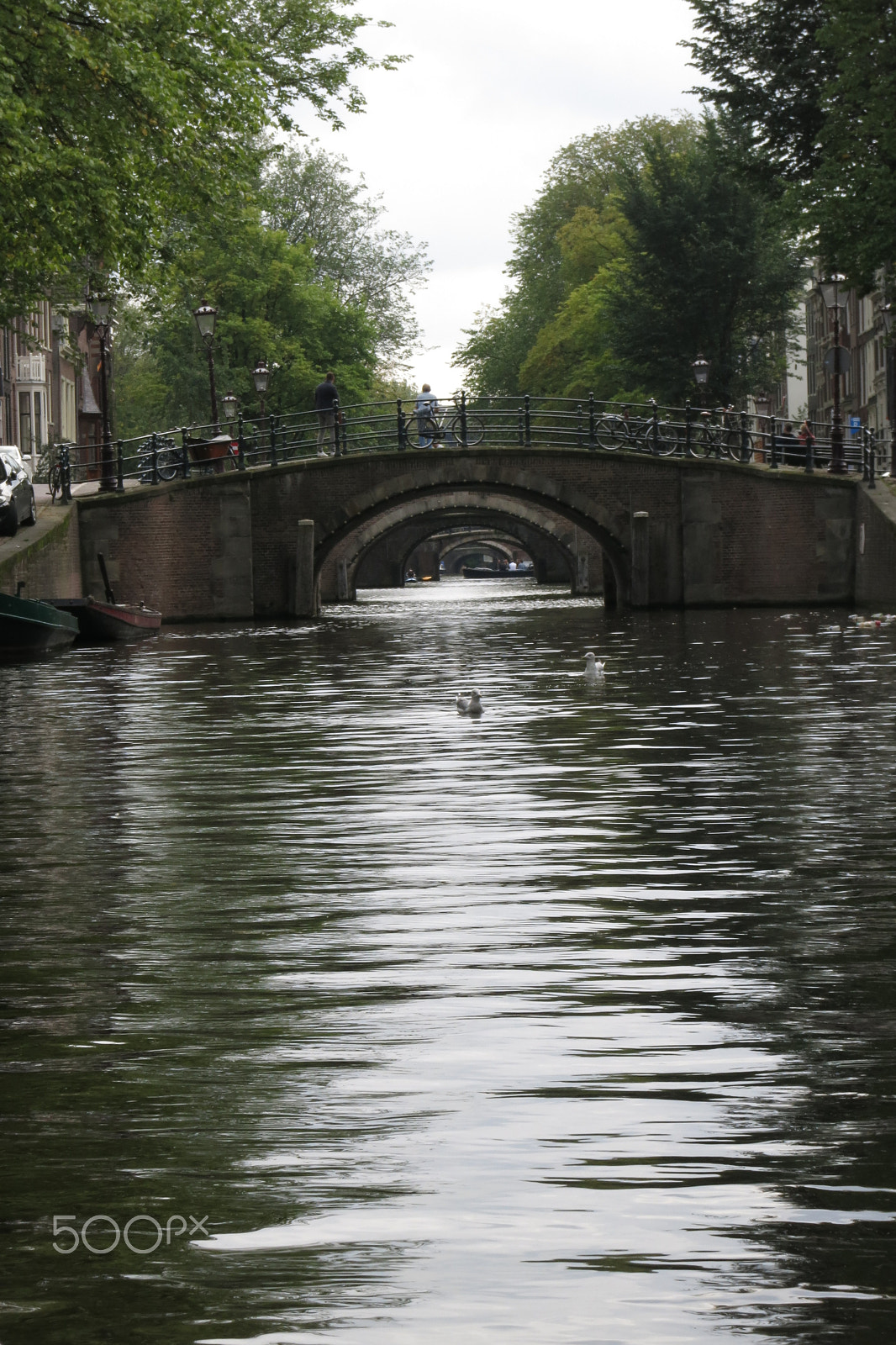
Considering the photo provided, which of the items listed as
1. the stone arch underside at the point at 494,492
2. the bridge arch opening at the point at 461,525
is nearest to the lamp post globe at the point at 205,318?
the bridge arch opening at the point at 461,525

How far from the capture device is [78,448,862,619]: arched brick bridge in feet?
122

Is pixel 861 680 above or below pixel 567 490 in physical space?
below

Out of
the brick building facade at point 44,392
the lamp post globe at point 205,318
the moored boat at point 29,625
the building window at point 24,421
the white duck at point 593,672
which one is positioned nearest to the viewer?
the white duck at point 593,672

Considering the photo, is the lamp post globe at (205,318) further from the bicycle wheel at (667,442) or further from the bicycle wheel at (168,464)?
the bicycle wheel at (667,442)

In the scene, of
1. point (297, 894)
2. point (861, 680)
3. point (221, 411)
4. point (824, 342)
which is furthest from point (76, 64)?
point (824, 342)

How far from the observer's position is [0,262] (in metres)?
22.8

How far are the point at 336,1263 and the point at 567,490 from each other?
35.6 meters

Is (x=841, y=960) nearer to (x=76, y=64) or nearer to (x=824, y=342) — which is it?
(x=76, y=64)

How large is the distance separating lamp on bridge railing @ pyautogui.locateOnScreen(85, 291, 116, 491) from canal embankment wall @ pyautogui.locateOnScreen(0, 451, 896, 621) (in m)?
0.62

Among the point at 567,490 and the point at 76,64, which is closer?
the point at 76,64

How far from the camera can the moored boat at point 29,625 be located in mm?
24172

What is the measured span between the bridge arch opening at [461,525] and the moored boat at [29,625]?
1314cm

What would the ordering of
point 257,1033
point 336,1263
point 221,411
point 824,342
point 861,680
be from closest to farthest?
point 336,1263, point 257,1033, point 861,680, point 221,411, point 824,342

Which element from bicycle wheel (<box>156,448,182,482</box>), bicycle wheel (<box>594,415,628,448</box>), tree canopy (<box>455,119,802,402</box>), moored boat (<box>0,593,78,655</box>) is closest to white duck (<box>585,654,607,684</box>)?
moored boat (<box>0,593,78,655</box>)
